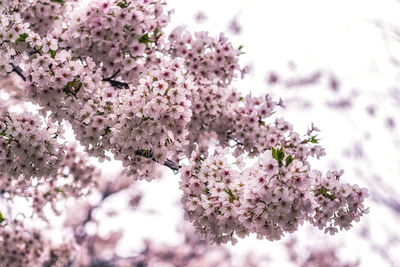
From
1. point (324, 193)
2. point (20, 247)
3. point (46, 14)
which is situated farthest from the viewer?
point (20, 247)

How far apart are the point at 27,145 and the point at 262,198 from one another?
8.38 ft

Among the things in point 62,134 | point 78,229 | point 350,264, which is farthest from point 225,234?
point 78,229

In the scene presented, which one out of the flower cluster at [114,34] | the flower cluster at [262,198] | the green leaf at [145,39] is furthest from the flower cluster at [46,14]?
the flower cluster at [262,198]

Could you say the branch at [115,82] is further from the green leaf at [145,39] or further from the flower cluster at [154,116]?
the flower cluster at [154,116]

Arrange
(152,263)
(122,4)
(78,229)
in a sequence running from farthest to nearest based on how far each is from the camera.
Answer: (152,263), (78,229), (122,4)

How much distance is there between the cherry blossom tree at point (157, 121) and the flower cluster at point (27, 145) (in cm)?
1

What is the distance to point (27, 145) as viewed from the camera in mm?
4125

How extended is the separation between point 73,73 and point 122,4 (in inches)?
46.6

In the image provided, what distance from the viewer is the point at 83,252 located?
20.9m

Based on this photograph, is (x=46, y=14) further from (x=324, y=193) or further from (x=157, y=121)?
(x=324, y=193)

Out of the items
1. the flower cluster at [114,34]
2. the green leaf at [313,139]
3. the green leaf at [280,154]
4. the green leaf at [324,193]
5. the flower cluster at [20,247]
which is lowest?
the flower cluster at [20,247]

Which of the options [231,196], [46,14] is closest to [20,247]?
[46,14]

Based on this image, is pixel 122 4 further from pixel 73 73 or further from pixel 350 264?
pixel 350 264

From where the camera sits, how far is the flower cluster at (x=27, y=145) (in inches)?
162
